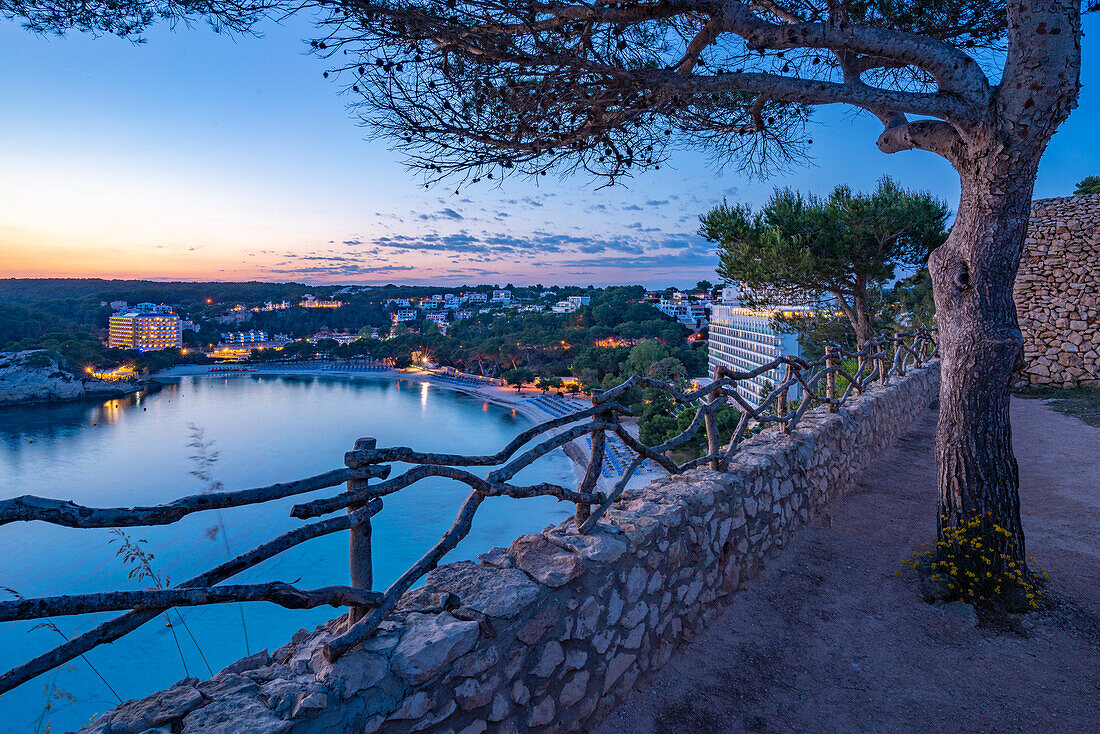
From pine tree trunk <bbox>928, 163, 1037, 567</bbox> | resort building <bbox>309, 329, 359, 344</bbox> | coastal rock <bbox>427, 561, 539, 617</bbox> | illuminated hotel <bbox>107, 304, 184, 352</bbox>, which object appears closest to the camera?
coastal rock <bbox>427, 561, 539, 617</bbox>

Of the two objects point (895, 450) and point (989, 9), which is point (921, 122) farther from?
point (895, 450)

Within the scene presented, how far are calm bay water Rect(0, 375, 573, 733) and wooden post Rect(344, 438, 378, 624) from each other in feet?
5.35

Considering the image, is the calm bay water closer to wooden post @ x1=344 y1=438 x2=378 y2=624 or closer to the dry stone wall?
wooden post @ x1=344 y1=438 x2=378 y2=624

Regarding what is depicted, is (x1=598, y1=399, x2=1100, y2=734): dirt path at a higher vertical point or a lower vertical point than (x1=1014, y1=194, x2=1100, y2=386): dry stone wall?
lower

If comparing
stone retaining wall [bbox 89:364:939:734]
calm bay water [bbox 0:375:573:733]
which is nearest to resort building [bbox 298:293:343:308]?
calm bay water [bbox 0:375:573:733]

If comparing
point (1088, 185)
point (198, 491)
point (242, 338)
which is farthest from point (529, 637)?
point (242, 338)

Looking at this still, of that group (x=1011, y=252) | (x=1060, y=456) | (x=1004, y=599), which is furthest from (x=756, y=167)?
(x=1060, y=456)

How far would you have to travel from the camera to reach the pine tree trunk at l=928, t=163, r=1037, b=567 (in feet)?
8.23

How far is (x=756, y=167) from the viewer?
4121 millimetres

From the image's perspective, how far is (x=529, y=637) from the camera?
1493 mm

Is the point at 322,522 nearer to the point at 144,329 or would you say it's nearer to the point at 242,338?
the point at 144,329

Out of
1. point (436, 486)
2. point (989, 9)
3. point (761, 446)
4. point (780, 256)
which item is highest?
point (989, 9)

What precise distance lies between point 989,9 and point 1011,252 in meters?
2.06

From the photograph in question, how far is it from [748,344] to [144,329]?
55.1 meters
